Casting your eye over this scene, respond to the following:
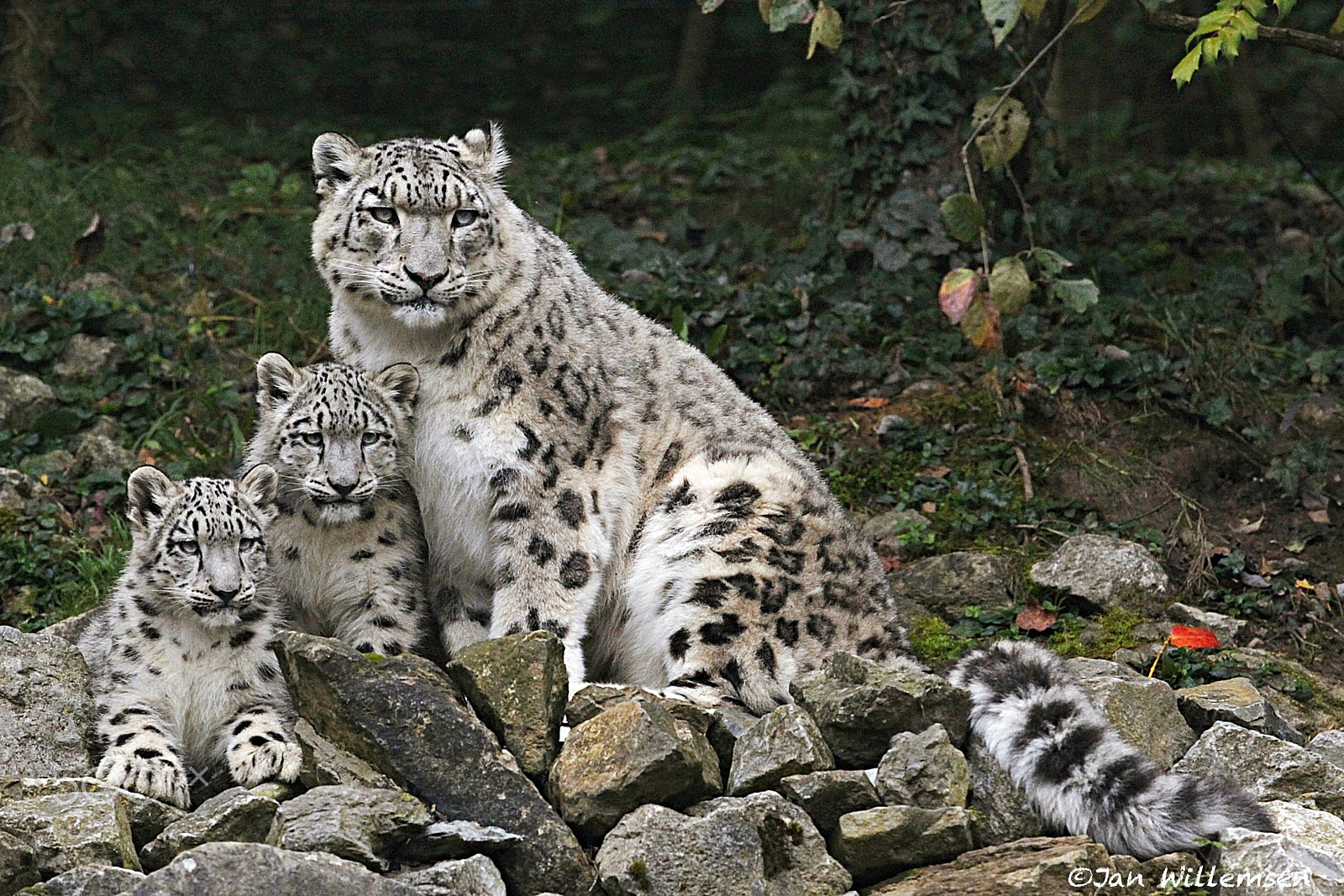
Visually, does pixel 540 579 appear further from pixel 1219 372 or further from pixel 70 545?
pixel 1219 372

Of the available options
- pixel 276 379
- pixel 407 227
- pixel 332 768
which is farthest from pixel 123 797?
pixel 407 227

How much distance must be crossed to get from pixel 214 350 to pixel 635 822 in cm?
592

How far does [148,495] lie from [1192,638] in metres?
4.77

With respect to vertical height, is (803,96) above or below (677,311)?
above

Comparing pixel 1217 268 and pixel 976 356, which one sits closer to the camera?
pixel 976 356

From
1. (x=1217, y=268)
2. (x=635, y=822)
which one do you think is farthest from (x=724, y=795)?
(x=1217, y=268)

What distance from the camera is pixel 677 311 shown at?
10062 millimetres

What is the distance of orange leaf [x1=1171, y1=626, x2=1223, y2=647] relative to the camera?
7547mm

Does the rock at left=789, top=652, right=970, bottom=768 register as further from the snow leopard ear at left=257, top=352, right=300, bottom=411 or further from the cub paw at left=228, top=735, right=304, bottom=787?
the snow leopard ear at left=257, top=352, right=300, bottom=411

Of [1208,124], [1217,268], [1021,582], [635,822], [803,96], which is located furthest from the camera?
[1208,124]

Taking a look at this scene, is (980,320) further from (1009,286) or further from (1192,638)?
(1192,638)

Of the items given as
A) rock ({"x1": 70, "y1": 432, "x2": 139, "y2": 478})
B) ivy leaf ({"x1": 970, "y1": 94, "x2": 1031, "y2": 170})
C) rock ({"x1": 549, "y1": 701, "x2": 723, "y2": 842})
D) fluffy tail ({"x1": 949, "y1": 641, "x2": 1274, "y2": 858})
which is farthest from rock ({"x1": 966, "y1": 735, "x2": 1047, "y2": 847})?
rock ({"x1": 70, "y1": 432, "x2": 139, "y2": 478})

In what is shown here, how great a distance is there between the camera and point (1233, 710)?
6.32 m

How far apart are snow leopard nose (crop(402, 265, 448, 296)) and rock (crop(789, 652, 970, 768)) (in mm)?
2242
